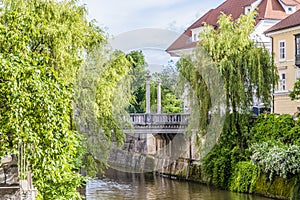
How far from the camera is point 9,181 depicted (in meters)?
7.55

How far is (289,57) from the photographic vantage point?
2933 centimetres

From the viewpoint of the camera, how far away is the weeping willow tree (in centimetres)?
2228

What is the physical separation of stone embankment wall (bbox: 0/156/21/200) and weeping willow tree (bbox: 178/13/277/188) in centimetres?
1506

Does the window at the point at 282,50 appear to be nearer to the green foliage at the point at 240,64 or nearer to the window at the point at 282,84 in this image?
the window at the point at 282,84

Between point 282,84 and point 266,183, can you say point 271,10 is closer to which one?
point 282,84

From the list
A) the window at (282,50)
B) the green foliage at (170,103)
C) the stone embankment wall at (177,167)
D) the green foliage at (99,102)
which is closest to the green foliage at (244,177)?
the stone embankment wall at (177,167)

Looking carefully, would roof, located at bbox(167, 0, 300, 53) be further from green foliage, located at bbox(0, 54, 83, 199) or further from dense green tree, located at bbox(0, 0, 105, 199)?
green foliage, located at bbox(0, 54, 83, 199)

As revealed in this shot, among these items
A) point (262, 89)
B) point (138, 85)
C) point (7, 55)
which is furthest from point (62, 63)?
point (138, 85)

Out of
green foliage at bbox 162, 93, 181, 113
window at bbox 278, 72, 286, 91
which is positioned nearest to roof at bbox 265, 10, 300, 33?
window at bbox 278, 72, 286, 91

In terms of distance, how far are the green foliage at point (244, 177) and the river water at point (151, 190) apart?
1.11 ft

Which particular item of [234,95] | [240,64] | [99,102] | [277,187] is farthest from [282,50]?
[99,102]

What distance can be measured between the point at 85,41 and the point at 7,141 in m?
8.96

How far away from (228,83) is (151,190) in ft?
15.1

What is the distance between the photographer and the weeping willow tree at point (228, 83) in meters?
22.3
